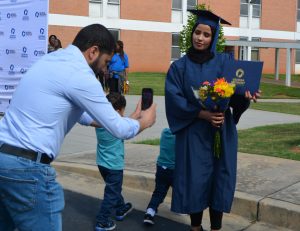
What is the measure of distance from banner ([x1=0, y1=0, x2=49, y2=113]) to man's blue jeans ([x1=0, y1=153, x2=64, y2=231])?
366cm

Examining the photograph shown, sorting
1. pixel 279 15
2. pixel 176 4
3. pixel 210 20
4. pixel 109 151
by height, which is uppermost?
pixel 176 4

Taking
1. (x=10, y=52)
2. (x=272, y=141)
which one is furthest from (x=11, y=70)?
(x=272, y=141)

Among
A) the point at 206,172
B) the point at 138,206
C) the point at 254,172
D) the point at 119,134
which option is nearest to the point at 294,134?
the point at 254,172

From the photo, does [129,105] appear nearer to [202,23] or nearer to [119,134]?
[202,23]

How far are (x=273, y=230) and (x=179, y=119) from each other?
1.62m

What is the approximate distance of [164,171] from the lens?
5.23 metres

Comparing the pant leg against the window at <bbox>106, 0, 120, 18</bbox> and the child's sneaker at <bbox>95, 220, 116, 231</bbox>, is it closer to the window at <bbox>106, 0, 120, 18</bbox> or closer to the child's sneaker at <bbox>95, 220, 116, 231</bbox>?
the child's sneaker at <bbox>95, 220, 116, 231</bbox>

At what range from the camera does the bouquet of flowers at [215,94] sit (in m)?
3.95

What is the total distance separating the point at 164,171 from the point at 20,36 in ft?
8.95

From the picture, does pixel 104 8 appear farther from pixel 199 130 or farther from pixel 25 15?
pixel 199 130

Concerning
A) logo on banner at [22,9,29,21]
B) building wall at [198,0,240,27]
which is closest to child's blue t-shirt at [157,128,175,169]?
logo on banner at [22,9,29,21]

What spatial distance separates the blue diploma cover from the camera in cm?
414

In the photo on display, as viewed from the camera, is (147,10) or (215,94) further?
(147,10)

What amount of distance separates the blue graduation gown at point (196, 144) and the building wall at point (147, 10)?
28.8m
